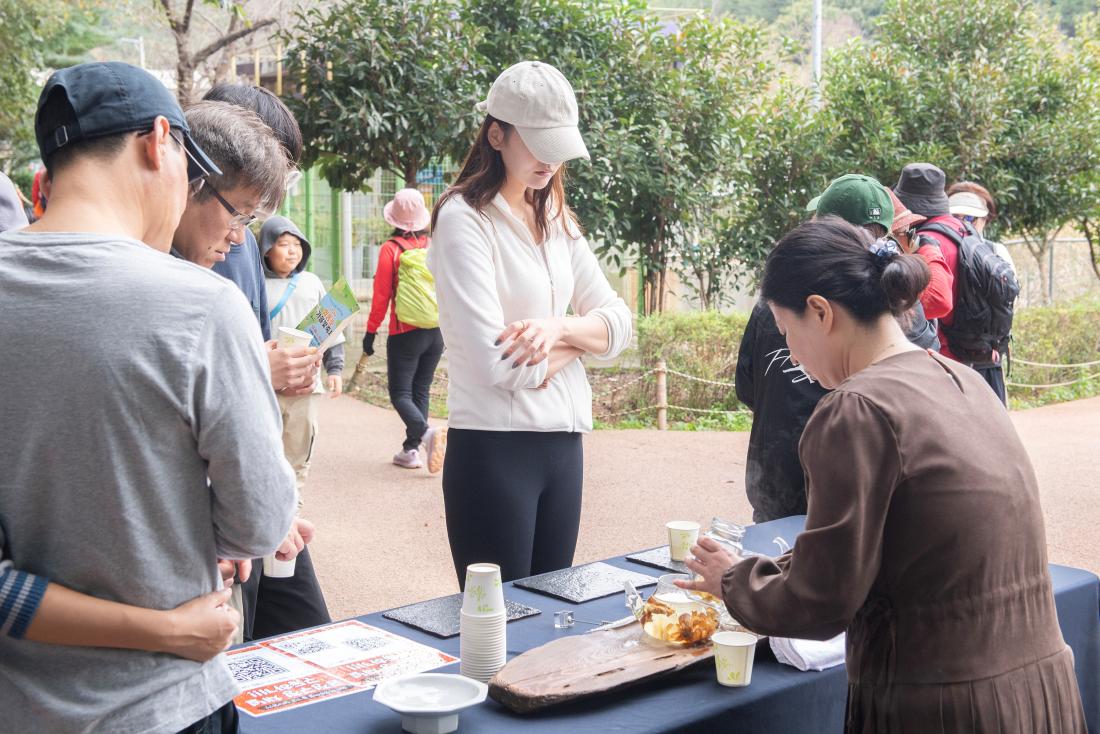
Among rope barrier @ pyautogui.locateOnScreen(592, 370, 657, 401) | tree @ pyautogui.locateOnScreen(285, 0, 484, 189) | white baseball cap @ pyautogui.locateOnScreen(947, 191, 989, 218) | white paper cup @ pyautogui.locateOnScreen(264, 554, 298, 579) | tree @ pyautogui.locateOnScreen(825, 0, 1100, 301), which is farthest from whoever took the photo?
tree @ pyautogui.locateOnScreen(825, 0, 1100, 301)

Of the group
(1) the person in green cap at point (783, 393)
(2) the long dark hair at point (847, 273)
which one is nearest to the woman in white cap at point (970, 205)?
(1) the person in green cap at point (783, 393)

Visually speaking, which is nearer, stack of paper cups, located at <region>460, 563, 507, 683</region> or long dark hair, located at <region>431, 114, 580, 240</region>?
stack of paper cups, located at <region>460, 563, 507, 683</region>

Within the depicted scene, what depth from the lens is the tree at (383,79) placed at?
872cm

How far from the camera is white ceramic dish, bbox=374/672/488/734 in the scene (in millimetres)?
1658

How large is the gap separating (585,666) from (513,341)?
869 mm

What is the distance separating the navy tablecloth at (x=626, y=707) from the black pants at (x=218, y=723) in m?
0.22

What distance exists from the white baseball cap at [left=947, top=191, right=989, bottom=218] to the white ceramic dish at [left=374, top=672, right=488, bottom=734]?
187 inches

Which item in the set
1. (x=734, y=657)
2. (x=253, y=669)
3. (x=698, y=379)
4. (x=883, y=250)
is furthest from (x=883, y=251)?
(x=698, y=379)

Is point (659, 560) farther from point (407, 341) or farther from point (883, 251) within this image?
point (407, 341)

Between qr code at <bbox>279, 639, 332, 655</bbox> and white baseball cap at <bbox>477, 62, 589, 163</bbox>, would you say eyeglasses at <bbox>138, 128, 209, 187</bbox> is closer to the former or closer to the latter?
qr code at <bbox>279, 639, 332, 655</bbox>

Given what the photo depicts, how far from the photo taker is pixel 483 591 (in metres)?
1.91

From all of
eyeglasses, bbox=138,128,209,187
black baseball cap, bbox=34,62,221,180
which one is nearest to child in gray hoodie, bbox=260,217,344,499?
eyeglasses, bbox=138,128,209,187

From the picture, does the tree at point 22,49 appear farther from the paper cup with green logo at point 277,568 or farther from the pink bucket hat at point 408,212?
the paper cup with green logo at point 277,568

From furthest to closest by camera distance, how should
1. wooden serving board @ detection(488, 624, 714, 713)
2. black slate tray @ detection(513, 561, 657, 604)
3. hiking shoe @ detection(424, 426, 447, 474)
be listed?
1. hiking shoe @ detection(424, 426, 447, 474)
2. black slate tray @ detection(513, 561, 657, 604)
3. wooden serving board @ detection(488, 624, 714, 713)
